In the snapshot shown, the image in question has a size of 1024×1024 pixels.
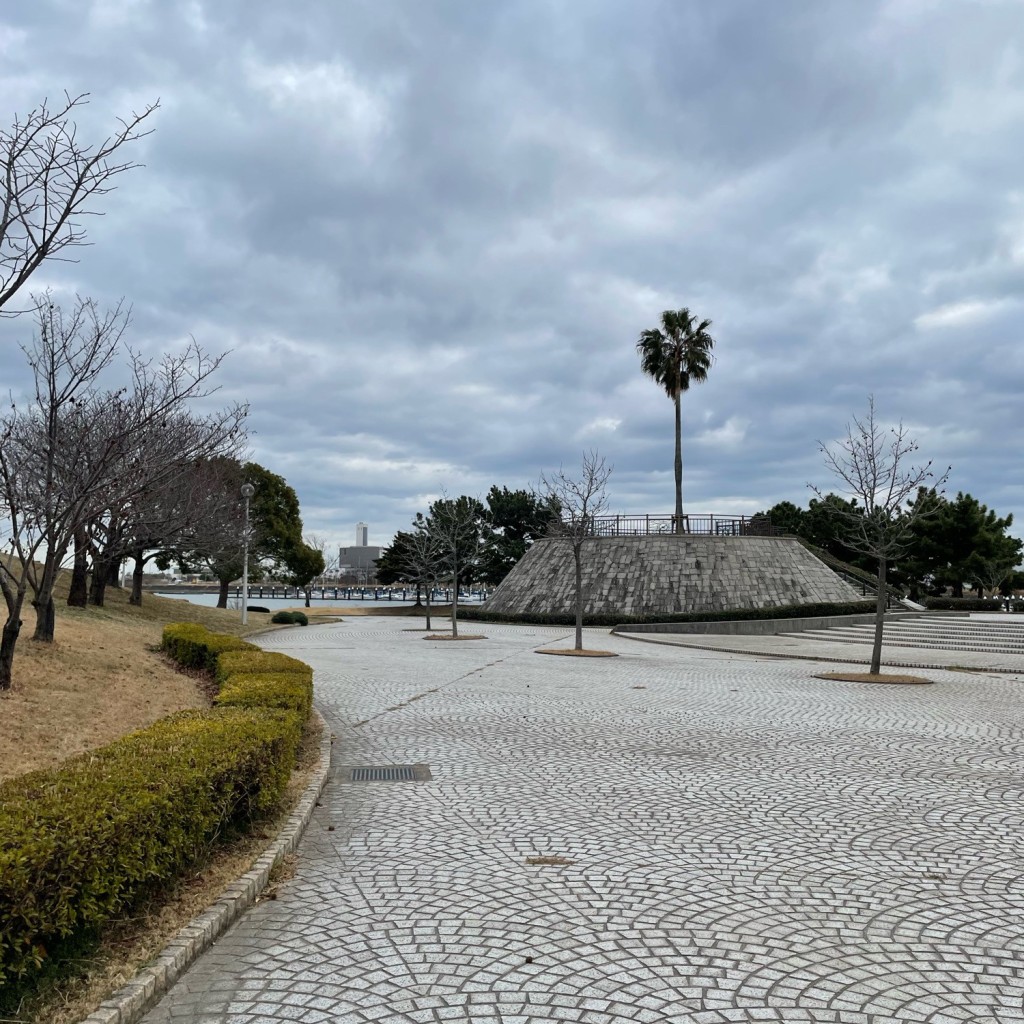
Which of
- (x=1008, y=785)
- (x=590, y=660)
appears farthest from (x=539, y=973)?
(x=590, y=660)

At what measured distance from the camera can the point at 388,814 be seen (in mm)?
6047

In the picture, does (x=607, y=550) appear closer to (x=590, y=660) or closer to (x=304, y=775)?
(x=590, y=660)

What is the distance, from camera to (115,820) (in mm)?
3680

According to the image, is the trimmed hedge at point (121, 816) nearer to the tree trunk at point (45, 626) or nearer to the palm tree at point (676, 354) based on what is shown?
the tree trunk at point (45, 626)

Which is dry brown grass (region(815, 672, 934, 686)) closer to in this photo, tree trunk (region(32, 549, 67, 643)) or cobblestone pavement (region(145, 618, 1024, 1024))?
cobblestone pavement (region(145, 618, 1024, 1024))

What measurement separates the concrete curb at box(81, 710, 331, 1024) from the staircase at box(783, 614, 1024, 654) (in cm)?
2236

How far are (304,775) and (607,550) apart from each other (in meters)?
31.5

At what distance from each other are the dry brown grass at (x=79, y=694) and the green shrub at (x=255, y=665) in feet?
1.66

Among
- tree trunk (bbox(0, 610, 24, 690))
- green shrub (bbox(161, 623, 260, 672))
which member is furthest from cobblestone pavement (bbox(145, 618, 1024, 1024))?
green shrub (bbox(161, 623, 260, 672))

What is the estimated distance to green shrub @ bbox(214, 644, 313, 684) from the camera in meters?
10.7

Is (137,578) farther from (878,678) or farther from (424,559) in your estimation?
(878,678)

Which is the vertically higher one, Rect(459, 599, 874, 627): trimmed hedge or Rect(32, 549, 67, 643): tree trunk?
Rect(32, 549, 67, 643): tree trunk

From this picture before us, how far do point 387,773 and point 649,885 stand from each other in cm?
354

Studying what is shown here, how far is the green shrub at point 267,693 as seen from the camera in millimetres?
7906
